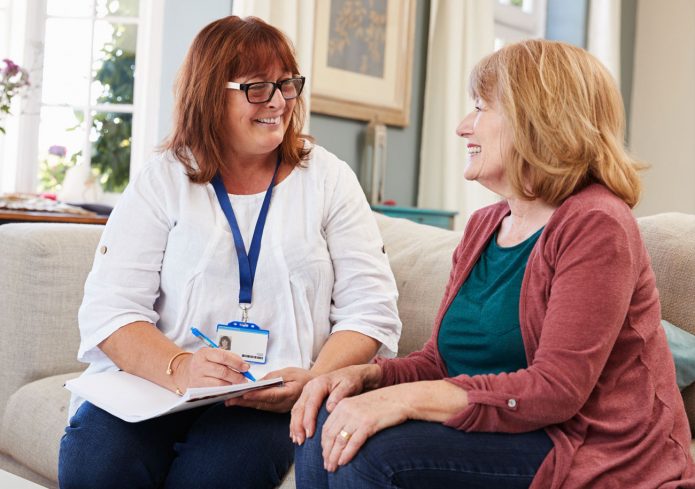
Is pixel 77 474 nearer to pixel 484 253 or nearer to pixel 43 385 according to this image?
pixel 43 385

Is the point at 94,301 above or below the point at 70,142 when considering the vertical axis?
below

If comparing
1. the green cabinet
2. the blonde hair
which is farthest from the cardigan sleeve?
the green cabinet

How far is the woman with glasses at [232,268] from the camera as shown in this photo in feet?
5.22

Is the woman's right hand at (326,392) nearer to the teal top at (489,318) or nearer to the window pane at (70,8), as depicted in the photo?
the teal top at (489,318)

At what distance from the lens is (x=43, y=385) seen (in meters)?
2.09

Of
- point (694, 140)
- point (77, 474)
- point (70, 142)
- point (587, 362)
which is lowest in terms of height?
point (77, 474)

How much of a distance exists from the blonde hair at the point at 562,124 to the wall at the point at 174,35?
2.67 m

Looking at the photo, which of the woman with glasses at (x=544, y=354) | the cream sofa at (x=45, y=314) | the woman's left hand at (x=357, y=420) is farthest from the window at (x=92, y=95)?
the woman's left hand at (x=357, y=420)

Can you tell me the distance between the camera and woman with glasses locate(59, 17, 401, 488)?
5.22 feet

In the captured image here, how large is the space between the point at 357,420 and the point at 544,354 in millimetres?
257

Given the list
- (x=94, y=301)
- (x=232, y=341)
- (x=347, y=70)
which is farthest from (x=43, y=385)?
(x=347, y=70)

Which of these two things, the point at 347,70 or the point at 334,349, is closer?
the point at 334,349

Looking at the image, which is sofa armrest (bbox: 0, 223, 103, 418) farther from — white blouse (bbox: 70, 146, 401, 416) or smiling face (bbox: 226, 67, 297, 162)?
smiling face (bbox: 226, 67, 297, 162)

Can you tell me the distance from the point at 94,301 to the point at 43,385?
0.49 meters
